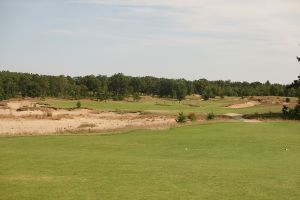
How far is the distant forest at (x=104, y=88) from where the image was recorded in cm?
13225

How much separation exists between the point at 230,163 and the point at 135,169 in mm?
5079

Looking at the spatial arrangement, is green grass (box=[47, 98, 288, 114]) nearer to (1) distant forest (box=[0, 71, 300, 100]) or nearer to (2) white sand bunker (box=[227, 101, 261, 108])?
(2) white sand bunker (box=[227, 101, 261, 108])

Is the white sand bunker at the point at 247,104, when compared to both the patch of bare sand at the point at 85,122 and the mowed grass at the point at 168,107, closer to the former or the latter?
the mowed grass at the point at 168,107

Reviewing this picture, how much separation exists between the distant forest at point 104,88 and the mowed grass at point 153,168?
89.2m

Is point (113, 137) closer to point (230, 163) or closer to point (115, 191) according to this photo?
point (230, 163)

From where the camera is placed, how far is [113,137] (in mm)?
32469

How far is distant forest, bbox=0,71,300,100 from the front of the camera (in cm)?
13225

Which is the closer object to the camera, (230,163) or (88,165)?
(88,165)

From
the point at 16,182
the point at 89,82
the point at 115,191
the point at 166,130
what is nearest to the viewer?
the point at 115,191

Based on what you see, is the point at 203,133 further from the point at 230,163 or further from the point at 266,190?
the point at 266,190

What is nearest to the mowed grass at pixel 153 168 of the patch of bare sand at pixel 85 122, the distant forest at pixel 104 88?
the patch of bare sand at pixel 85 122

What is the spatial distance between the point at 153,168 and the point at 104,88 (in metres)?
139

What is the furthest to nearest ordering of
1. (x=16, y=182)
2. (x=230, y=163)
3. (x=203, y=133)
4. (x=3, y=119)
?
(x=3, y=119), (x=203, y=133), (x=230, y=163), (x=16, y=182)

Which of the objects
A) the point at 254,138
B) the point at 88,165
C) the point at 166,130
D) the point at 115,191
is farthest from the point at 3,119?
the point at 115,191
